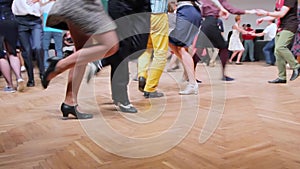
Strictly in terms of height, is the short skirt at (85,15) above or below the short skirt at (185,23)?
above

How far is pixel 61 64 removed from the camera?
1722mm

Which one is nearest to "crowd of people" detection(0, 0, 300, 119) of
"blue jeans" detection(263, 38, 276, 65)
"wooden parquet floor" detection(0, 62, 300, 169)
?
"wooden parquet floor" detection(0, 62, 300, 169)

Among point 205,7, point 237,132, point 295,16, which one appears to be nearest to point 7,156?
point 237,132

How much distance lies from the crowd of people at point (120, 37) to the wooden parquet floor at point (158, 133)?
0.69 feet

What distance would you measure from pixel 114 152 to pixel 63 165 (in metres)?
0.23

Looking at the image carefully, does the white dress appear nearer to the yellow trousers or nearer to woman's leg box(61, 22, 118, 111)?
the yellow trousers

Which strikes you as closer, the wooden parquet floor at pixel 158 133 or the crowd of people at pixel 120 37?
the wooden parquet floor at pixel 158 133

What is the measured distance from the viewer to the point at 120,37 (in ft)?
6.70

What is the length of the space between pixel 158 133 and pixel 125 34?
2.38 feet

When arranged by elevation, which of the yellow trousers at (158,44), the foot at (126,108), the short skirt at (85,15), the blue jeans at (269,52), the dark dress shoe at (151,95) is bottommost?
the blue jeans at (269,52)

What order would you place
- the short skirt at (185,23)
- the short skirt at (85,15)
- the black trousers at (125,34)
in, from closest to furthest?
the short skirt at (85,15) < the black trousers at (125,34) < the short skirt at (185,23)

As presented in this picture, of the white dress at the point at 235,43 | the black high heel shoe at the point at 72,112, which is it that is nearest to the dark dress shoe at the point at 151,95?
the black high heel shoe at the point at 72,112

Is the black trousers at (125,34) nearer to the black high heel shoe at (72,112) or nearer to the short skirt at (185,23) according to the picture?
the black high heel shoe at (72,112)

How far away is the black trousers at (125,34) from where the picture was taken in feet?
6.68
